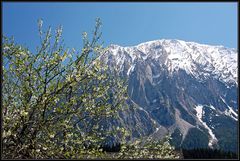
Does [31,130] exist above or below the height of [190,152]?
above

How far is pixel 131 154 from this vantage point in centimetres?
1170

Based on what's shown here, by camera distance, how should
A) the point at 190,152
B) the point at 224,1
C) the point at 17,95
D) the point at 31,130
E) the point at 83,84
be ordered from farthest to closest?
1. the point at 190,152
2. the point at 83,84
3. the point at 17,95
4. the point at 31,130
5. the point at 224,1

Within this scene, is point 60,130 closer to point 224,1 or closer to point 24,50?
point 24,50

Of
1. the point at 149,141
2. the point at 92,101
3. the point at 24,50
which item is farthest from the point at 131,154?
the point at 24,50

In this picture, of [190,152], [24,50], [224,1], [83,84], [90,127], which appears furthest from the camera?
[190,152]

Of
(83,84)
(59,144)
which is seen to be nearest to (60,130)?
(59,144)

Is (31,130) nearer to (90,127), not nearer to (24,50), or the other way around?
(24,50)

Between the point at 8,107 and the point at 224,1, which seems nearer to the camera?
the point at 224,1

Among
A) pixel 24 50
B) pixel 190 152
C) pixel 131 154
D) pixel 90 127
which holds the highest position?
pixel 24 50

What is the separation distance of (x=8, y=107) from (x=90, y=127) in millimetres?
3962

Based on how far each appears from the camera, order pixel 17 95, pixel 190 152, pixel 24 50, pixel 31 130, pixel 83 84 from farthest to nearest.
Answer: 1. pixel 190 152
2. pixel 83 84
3. pixel 24 50
4. pixel 17 95
5. pixel 31 130

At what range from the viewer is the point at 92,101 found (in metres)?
11.2

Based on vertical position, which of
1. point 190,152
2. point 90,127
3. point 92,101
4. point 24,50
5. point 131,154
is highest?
point 24,50

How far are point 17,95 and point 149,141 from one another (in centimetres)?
493
